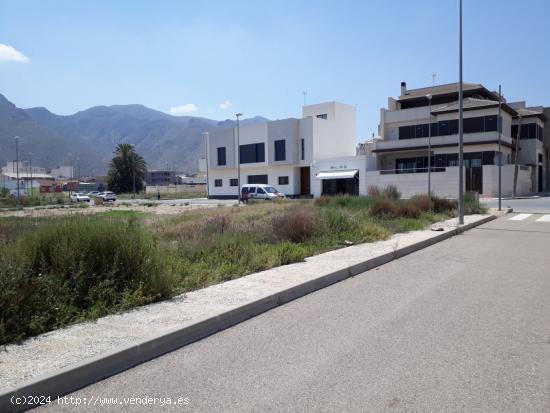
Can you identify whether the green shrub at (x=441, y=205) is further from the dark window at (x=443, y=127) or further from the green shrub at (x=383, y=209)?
the dark window at (x=443, y=127)

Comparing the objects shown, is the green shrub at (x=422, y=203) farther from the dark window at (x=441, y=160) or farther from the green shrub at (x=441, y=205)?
the dark window at (x=441, y=160)

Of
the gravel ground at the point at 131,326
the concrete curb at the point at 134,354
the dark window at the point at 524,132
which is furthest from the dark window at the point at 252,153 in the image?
the concrete curb at the point at 134,354

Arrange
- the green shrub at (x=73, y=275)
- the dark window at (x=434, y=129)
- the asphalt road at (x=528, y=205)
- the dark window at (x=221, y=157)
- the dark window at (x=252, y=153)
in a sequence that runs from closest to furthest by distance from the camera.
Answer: the green shrub at (x=73, y=275) → the asphalt road at (x=528, y=205) → the dark window at (x=434, y=129) → the dark window at (x=252, y=153) → the dark window at (x=221, y=157)

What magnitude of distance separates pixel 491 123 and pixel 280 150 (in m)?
25.2

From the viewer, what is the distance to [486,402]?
3.73 meters

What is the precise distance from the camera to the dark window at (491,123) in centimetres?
4906

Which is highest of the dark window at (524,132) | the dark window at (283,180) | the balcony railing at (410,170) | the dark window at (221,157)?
the dark window at (524,132)

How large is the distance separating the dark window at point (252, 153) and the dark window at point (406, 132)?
59.5 feet

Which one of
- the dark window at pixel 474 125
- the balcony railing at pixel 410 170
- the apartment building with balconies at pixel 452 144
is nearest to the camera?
the apartment building with balconies at pixel 452 144

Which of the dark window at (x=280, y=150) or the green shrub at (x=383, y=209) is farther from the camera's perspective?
the dark window at (x=280, y=150)

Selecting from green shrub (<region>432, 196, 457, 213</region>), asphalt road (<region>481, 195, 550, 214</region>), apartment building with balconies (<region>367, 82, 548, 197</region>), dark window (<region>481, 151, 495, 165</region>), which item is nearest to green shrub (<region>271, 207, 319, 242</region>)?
green shrub (<region>432, 196, 457, 213</region>)

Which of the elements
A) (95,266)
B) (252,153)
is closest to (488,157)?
(252,153)

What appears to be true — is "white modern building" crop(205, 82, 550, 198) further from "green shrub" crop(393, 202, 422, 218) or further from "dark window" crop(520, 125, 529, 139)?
"green shrub" crop(393, 202, 422, 218)

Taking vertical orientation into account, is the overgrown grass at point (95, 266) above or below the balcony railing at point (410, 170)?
below
